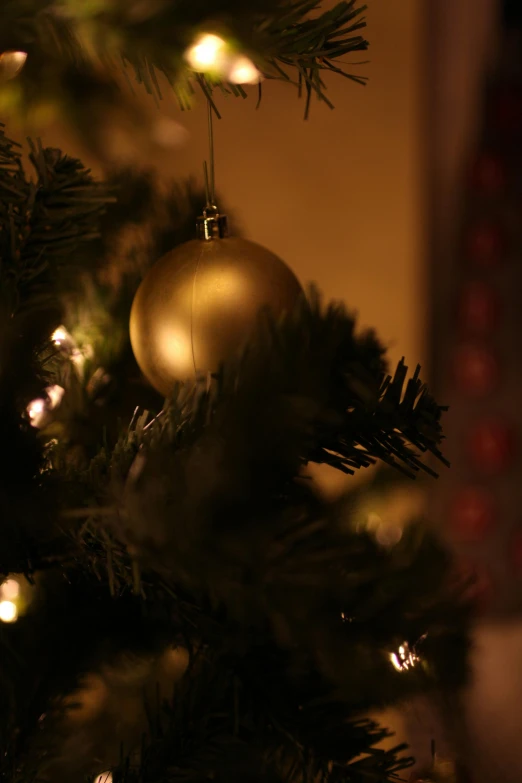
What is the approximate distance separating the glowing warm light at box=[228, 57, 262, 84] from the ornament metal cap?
0.08 meters

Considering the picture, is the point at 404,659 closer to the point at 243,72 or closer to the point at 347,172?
the point at 243,72

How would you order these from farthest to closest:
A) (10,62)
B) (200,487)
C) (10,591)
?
1. (10,591)
2. (10,62)
3. (200,487)

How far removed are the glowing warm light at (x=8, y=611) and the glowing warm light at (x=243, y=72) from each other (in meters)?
0.29

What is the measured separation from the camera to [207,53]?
0.86 feet

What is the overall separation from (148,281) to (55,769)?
0.23 meters

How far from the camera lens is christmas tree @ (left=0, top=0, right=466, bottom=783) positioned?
0.22 meters

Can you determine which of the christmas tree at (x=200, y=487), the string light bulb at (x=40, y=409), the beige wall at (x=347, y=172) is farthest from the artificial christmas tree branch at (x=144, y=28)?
the beige wall at (x=347, y=172)

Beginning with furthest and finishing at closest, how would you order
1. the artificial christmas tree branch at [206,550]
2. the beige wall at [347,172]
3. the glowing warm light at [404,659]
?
the beige wall at [347,172]
the glowing warm light at [404,659]
the artificial christmas tree branch at [206,550]

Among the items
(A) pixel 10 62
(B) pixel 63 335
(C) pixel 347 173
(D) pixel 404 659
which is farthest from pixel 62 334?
(C) pixel 347 173

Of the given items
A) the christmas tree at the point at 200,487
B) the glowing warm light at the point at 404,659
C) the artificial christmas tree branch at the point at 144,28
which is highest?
the artificial christmas tree branch at the point at 144,28

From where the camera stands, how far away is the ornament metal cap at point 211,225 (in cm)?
37

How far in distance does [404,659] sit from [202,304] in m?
0.18

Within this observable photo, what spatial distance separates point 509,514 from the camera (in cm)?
119

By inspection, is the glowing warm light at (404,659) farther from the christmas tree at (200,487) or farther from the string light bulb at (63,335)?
the string light bulb at (63,335)
